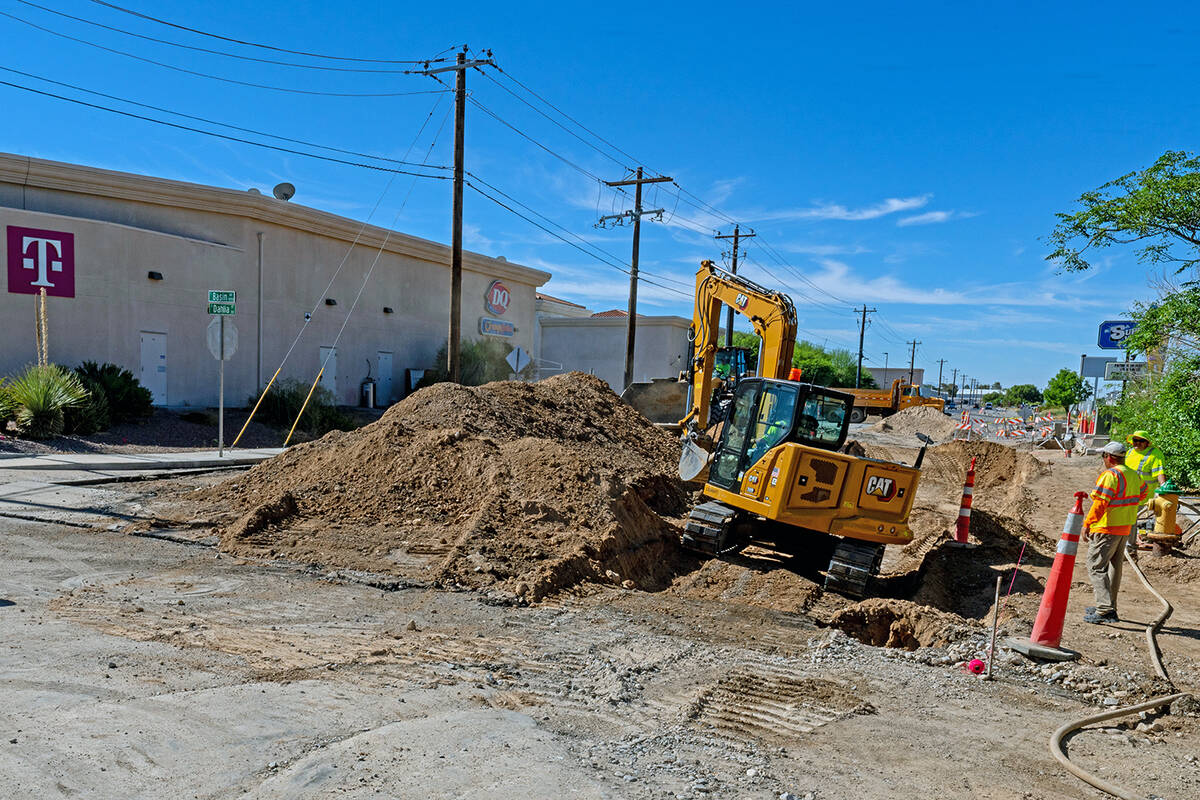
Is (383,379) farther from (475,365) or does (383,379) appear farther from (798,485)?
(798,485)

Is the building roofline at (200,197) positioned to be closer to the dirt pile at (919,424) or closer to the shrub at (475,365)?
the shrub at (475,365)

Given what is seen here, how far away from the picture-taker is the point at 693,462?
10445 millimetres

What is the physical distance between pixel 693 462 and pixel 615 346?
31587mm

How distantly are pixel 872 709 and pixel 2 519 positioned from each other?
1020 cm

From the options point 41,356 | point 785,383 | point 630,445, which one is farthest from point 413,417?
point 41,356

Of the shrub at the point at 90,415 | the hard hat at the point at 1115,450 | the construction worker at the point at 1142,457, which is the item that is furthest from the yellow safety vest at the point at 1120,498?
the shrub at the point at 90,415

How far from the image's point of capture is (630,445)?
15.2 m

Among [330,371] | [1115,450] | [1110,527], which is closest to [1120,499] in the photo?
[1110,527]

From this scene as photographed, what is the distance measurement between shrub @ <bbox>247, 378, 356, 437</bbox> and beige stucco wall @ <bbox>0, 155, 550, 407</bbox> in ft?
6.23

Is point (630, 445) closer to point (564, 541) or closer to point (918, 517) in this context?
point (918, 517)

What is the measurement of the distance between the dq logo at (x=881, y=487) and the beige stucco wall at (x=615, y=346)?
31.9 metres

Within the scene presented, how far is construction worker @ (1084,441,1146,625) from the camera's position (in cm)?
720

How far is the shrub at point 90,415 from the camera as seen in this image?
56.7 feet

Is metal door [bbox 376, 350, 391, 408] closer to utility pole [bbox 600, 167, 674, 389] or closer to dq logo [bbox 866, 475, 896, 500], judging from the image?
utility pole [bbox 600, 167, 674, 389]
